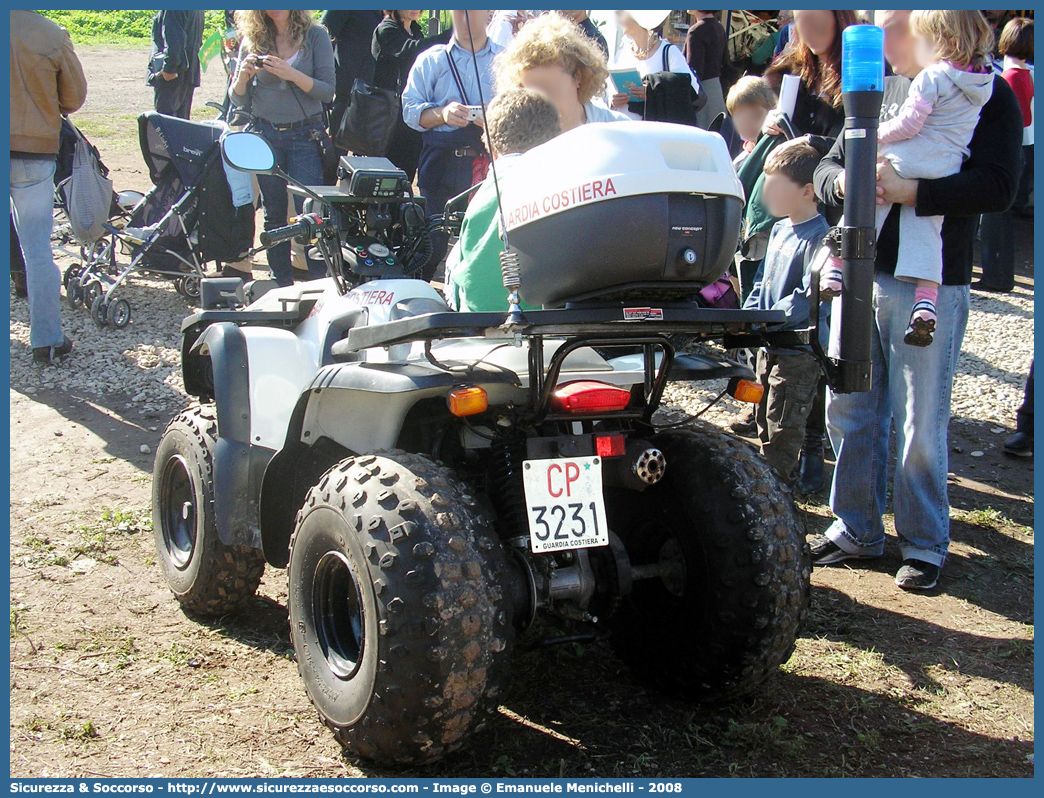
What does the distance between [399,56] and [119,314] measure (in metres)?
3.13

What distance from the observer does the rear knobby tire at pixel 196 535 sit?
369cm

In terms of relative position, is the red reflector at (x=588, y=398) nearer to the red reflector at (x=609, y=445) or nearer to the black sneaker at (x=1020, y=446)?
the red reflector at (x=609, y=445)

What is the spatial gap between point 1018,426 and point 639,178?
463 centimetres

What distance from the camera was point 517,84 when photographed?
4441 mm

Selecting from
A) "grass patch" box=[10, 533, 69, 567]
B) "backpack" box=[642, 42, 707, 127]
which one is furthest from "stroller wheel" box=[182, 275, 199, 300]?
"grass patch" box=[10, 533, 69, 567]

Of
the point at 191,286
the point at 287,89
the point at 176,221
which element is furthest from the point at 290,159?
the point at 191,286

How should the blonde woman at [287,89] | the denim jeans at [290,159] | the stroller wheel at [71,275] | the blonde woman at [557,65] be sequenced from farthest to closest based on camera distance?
the stroller wheel at [71,275] → the denim jeans at [290,159] → the blonde woman at [287,89] → the blonde woman at [557,65]

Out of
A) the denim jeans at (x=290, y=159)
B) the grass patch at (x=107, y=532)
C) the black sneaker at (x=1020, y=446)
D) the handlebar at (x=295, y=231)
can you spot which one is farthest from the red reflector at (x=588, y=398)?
the denim jeans at (x=290, y=159)

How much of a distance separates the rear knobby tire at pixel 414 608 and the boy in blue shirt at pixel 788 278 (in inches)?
92.2

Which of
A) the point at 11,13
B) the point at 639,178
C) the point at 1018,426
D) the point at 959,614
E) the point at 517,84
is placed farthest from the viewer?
the point at 11,13

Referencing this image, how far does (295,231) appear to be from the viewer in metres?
3.82

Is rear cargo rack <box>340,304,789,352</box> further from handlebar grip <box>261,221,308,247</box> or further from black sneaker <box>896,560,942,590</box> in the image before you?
black sneaker <box>896,560,942,590</box>

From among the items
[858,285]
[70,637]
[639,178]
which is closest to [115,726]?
[70,637]
